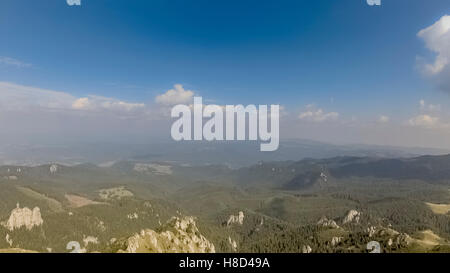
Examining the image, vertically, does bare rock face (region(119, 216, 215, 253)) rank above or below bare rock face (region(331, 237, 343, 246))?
above

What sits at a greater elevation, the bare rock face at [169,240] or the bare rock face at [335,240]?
the bare rock face at [169,240]

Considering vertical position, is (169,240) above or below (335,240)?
above

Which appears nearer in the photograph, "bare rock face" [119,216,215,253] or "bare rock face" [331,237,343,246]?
"bare rock face" [119,216,215,253]

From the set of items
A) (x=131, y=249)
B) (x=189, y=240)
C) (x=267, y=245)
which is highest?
(x=131, y=249)

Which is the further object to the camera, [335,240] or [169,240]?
[335,240]

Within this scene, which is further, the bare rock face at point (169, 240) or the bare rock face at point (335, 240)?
the bare rock face at point (335, 240)
